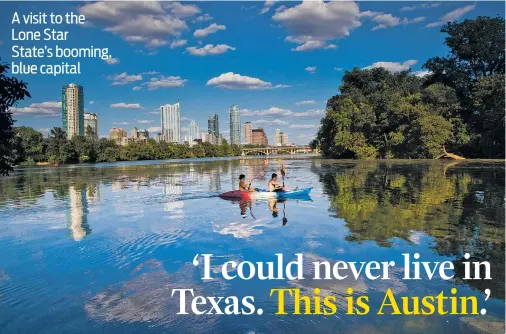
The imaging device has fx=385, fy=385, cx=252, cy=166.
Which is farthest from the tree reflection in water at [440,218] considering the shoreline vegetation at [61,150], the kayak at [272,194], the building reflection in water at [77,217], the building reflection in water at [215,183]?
the shoreline vegetation at [61,150]

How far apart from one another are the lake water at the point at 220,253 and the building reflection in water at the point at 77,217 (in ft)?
0.20

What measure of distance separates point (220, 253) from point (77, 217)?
377 inches

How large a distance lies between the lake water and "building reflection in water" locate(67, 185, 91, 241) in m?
0.06

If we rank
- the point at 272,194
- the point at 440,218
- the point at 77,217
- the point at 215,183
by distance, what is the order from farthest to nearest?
the point at 215,183, the point at 272,194, the point at 77,217, the point at 440,218

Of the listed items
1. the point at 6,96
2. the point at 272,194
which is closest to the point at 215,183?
the point at 272,194

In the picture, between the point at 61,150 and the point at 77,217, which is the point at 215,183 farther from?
the point at 61,150

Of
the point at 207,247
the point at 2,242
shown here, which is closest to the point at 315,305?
the point at 207,247

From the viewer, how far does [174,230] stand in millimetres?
13727

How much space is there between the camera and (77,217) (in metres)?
17.2

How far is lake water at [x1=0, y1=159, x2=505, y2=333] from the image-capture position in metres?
6.54

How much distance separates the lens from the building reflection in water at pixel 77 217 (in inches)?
539

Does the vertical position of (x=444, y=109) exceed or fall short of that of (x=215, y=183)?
it exceeds it

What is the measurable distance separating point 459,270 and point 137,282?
23.7 feet

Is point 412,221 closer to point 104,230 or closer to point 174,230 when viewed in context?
point 174,230
